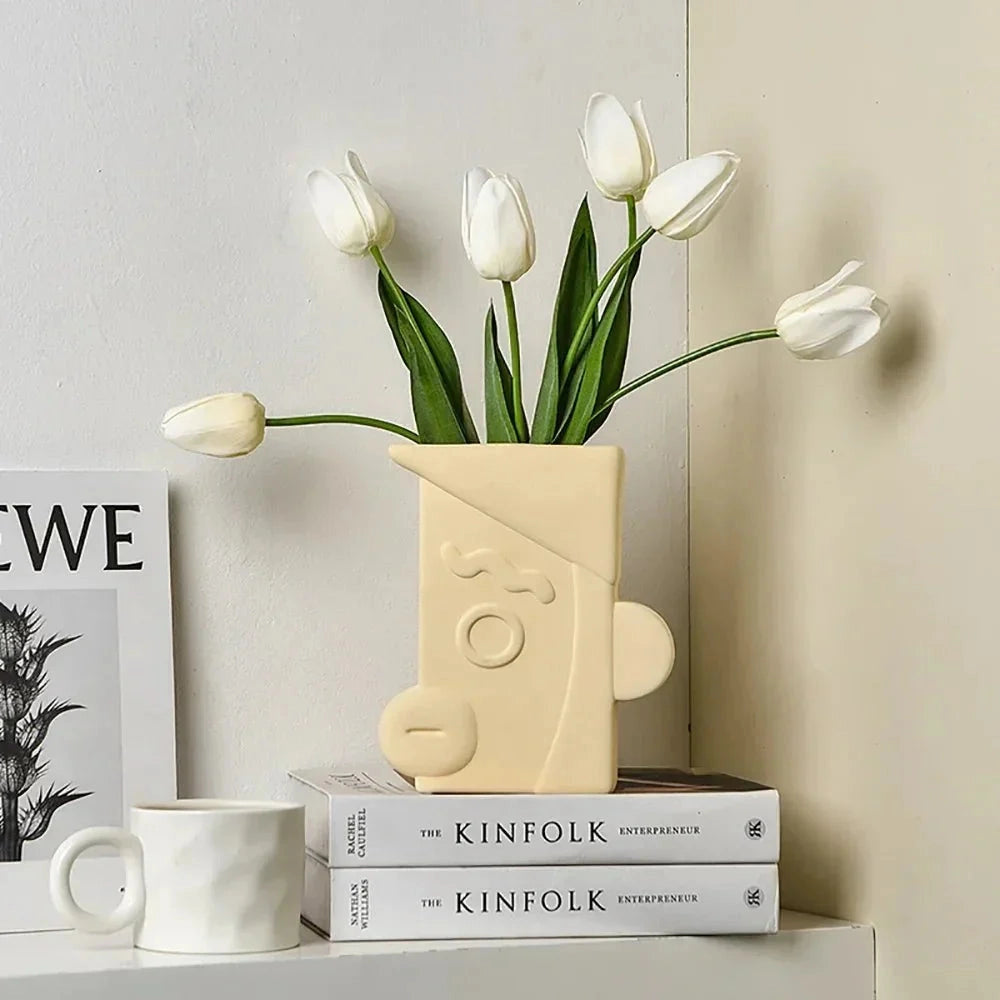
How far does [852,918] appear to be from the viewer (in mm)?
904

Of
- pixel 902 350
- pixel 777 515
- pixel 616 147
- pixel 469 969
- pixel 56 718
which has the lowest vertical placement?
pixel 469 969

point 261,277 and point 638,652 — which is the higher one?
point 261,277

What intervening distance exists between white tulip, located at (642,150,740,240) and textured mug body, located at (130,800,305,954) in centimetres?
40

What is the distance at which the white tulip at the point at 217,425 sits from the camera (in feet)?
2.85

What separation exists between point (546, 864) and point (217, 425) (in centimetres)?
31

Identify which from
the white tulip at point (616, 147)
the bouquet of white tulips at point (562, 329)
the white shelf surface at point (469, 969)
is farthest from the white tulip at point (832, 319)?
the white shelf surface at point (469, 969)

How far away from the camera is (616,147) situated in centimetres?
87

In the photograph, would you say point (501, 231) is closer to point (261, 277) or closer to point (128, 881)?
point (261, 277)

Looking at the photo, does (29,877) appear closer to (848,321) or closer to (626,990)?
(626,990)

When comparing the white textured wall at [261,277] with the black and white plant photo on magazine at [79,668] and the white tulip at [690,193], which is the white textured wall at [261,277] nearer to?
the black and white plant photo on magazine at [79,668]

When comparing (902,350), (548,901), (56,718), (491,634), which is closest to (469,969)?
(548,901)

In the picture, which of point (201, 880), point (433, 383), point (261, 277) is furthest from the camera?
point (261, 277)

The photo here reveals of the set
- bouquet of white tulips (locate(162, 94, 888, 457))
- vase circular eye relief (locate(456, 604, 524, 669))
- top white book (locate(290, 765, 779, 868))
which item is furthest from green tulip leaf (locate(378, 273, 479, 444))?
top white book (locate(290, 765, 779, 868))

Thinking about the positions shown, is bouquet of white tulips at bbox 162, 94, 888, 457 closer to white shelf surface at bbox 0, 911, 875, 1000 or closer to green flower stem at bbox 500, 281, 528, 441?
green flower stem at bbox 500, 281, 528, 441
